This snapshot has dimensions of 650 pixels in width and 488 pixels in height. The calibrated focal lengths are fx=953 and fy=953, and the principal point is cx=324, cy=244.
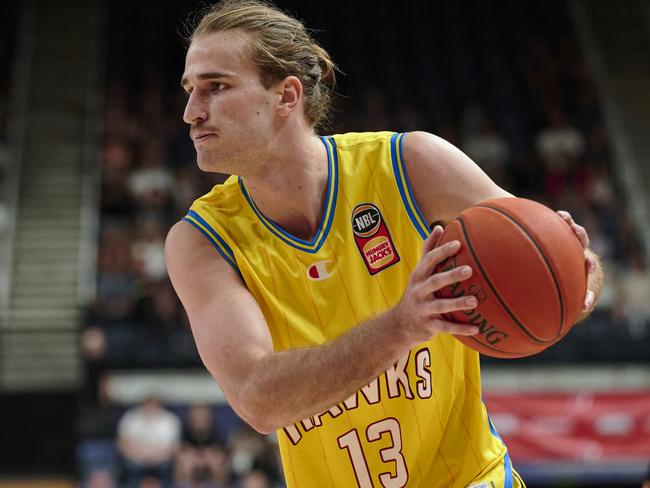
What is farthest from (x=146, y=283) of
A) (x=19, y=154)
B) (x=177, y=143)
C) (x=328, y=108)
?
(x=328, y=108)

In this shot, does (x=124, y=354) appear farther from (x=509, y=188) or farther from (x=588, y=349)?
(x=509, y=188)

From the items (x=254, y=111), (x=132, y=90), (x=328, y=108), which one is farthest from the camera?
(x=132, y=90)

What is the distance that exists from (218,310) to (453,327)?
0.86 metres

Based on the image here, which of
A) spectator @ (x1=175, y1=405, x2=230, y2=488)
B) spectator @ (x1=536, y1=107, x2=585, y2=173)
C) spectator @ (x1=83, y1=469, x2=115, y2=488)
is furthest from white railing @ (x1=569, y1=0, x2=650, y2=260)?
spectator @ (x1=83, y1=469, x2=115, y2=488)

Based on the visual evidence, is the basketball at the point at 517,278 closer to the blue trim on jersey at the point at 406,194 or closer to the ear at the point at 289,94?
the blue trim on jersey at the point at 406,194

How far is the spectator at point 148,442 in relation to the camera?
9336 millimetres

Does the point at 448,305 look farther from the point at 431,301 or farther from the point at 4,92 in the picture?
the point at 4,92

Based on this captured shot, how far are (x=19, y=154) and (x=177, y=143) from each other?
265cm

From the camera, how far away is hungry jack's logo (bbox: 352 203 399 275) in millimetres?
3289

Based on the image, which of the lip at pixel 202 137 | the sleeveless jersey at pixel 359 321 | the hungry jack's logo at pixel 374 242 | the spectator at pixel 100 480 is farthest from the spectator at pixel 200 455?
the lip at pixel 202 137

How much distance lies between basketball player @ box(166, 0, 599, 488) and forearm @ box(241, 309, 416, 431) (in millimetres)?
369

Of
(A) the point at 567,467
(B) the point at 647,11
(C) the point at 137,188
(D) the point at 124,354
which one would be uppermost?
(B) the point at 647,11

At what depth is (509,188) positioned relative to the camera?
13.5m

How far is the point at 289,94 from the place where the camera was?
11.1 feet
